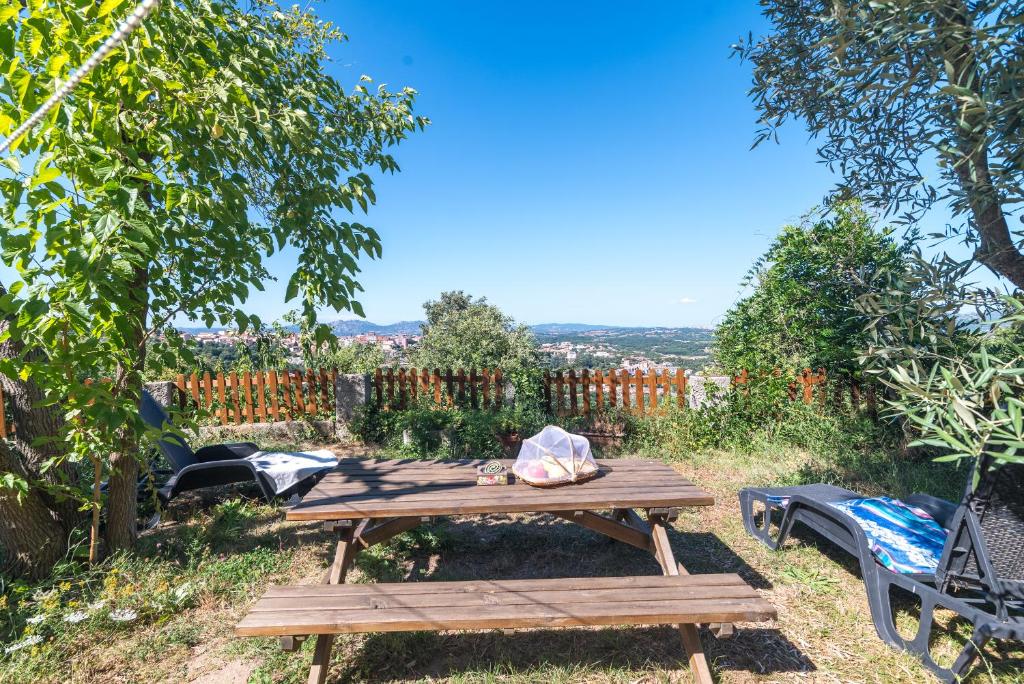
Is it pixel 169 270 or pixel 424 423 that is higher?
pixel 169 270

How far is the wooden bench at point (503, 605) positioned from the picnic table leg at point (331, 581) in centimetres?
22

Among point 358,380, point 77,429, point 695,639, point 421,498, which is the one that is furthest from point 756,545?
point 358,380

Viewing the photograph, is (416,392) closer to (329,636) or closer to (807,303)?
(329,636)

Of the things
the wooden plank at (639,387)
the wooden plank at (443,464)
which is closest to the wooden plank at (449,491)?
the wooden plank at (443,464)

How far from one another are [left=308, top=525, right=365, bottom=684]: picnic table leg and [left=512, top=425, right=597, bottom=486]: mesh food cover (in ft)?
3.42

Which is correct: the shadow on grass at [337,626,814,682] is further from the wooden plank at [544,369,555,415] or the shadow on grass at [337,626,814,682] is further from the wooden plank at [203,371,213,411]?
the wooden plank at [203,371,213,411]

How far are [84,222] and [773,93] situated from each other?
15.4ft

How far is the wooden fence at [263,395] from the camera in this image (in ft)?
22.6

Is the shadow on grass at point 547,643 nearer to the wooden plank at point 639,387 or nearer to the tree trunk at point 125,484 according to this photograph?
the tree trunk at point 125,484

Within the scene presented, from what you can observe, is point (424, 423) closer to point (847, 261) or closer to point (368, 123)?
point (368, 123)

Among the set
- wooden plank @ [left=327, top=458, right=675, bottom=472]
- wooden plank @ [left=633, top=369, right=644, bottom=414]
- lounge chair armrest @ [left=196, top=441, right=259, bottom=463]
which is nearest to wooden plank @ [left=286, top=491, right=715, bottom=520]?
wooden plank @ [left=327, top=458, right=675, bottom=472]

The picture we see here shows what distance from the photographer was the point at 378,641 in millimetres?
2391

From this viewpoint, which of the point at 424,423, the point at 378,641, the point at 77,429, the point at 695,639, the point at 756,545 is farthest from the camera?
the point at 424,423

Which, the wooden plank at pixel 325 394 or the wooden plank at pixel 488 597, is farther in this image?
the wooden plank at pixel 325 394
